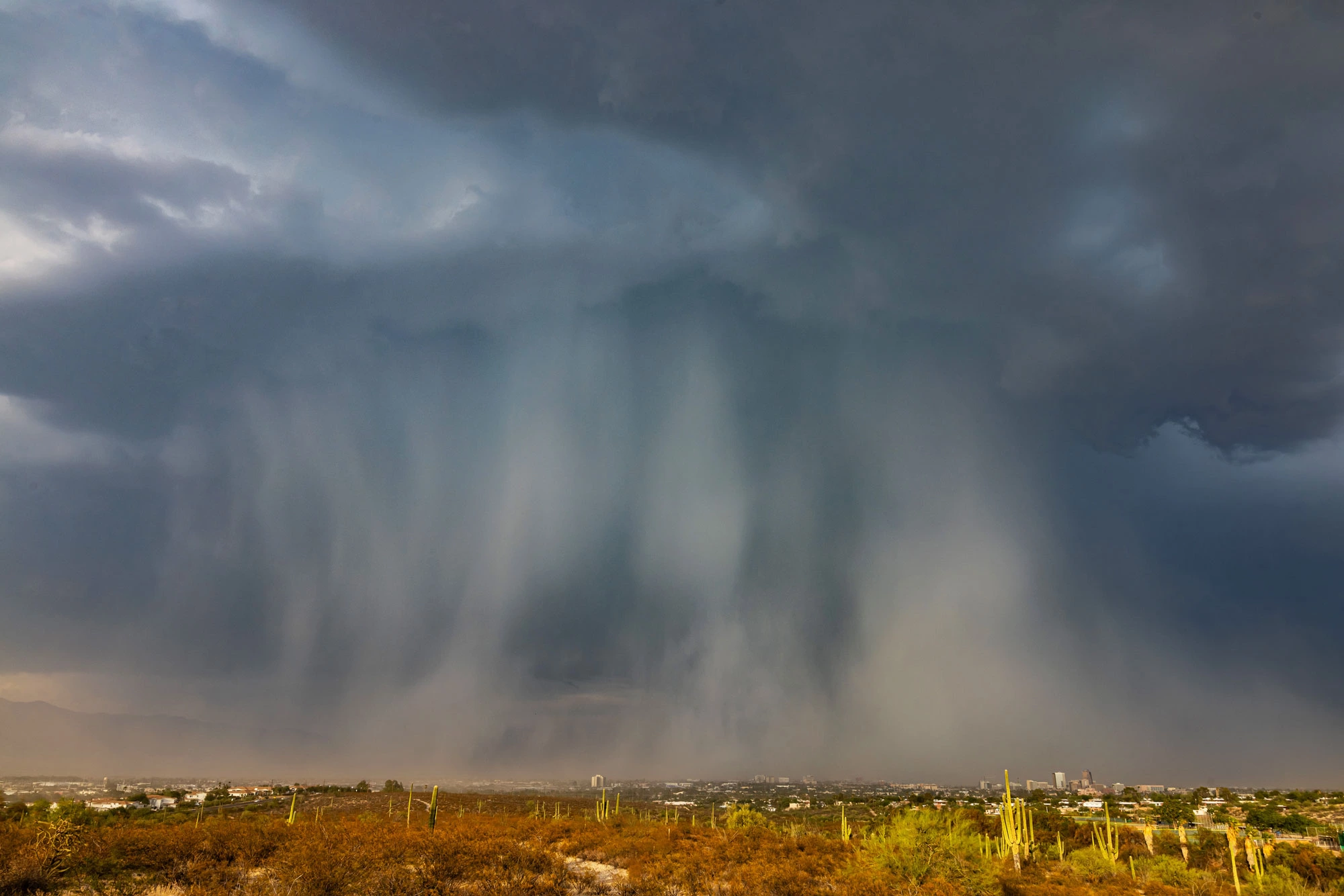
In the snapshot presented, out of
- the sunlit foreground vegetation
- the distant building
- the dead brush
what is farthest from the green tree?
the distant building

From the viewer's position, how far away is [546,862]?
25.9 meters

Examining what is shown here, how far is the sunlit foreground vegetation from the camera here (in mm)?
21656

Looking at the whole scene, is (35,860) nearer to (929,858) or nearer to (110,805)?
(929,858)

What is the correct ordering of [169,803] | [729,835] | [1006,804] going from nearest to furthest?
[729,835], [1006,804], [169,803]

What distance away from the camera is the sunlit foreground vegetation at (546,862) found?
2166cm

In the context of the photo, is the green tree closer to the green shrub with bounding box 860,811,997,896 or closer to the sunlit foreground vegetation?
the sunlit foreground vegetation

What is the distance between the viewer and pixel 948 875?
2944cm

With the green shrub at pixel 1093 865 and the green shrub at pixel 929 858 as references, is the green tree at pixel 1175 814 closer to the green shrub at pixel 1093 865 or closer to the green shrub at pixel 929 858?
the green shrub at pixel 1093 865

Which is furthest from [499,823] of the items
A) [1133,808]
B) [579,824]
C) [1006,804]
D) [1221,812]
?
[1133,808]

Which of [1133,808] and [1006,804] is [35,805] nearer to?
[1006,804]

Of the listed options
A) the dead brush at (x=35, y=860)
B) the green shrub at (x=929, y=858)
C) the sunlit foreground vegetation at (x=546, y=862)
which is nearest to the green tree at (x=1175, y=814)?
the sunlit foreground vegetation at (x=546, y=862)

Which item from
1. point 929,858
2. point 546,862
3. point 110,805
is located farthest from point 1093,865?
point 110,805

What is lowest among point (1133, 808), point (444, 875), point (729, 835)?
point (1133, 808)

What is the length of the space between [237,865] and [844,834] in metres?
42.5
